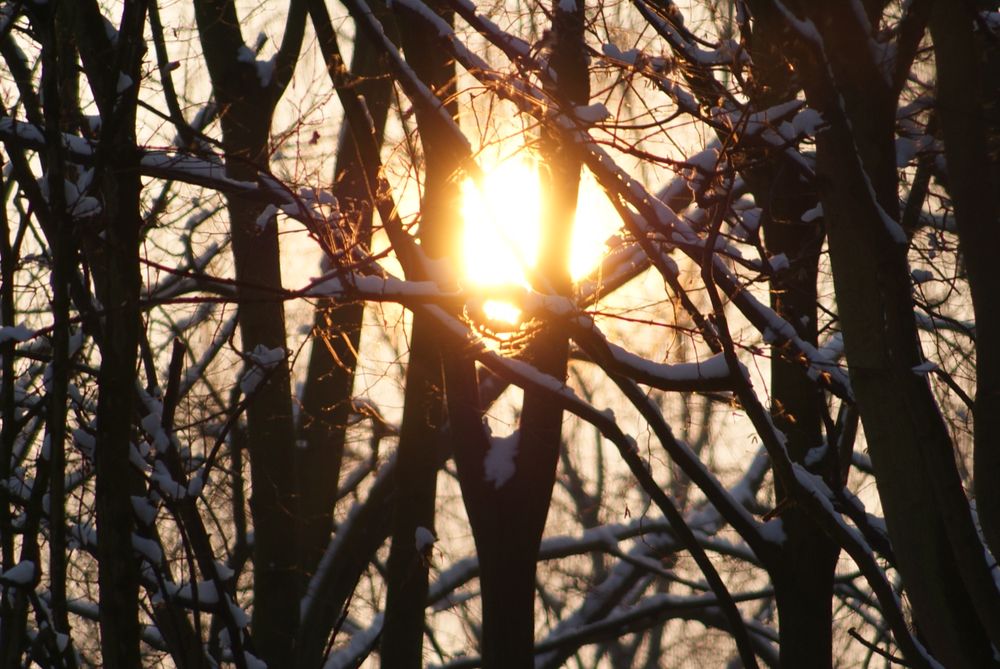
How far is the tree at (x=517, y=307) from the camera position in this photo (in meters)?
2.69

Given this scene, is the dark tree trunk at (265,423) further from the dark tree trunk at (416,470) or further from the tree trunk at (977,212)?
the tree trunk at (977,212)

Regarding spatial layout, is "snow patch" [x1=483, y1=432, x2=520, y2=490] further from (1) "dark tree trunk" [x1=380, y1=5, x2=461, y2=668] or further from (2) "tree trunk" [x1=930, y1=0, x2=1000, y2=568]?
(2) "tree trunk" [x1=930, y1=0, x2=1000, y2=568]

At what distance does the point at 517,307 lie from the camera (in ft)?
10.7

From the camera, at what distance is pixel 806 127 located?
3.04 m

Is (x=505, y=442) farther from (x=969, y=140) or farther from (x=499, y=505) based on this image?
(x=969, y=140)

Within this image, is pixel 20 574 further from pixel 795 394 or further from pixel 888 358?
pixel 795 394

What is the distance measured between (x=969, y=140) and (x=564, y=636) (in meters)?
4.97

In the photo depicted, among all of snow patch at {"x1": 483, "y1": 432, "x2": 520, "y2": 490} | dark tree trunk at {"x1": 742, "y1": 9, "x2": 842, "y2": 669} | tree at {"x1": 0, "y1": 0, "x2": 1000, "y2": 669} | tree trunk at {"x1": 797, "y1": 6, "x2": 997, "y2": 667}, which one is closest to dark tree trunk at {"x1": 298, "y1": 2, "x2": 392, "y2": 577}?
tree at {"x1": 0, "y1": 0, "x2": 1000, "y2": 669}

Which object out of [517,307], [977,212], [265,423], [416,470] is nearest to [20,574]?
[517,307]

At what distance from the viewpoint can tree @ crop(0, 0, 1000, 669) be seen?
269 centimetres

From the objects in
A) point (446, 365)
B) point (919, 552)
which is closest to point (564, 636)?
point (446, 365)

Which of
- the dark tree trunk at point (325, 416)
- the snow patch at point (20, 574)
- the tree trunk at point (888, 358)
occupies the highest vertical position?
the dark tree trunk at point (325, 416)

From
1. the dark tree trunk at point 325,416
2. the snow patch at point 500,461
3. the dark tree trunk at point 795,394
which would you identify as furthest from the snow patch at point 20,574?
the dark tree trunk at point 325,416

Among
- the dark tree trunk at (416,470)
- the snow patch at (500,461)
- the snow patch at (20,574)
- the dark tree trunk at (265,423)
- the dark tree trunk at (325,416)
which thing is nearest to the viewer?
the snow patch at (20,574)
